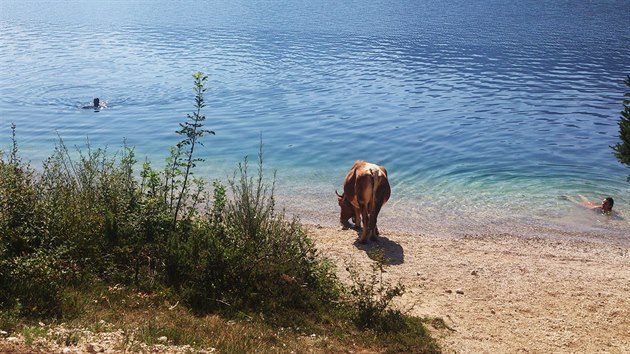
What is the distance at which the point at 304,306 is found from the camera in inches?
397

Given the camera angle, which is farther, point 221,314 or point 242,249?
point 242,249

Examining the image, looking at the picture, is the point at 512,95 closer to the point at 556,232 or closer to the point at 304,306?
the point at 556,232

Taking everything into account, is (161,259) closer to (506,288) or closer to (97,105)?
(506,288)

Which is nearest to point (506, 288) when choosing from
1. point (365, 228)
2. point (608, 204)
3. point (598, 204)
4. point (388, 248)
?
point (388, 248)

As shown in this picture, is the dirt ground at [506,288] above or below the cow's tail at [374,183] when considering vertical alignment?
below

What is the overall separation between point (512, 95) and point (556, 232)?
20563mm

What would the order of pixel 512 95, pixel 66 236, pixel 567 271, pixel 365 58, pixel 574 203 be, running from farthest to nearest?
1. pixel 365 58
2. pixel 512 95
3. pixel 574 203
4. pixel 567 271
5. pixel 66 236

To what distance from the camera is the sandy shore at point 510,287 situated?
1033 cm

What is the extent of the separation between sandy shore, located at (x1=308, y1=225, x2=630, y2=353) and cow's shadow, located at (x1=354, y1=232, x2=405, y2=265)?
23mm

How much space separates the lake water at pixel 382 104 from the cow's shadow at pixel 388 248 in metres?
2.44

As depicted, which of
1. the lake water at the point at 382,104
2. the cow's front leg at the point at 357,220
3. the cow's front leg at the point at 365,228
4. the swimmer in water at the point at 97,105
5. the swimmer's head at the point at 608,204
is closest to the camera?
the cow's front leg at the point at 365,228

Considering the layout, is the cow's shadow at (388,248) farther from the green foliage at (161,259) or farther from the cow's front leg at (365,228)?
the green foliage at (161,259)

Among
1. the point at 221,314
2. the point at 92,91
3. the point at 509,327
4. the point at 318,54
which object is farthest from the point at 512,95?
the point at 221,314

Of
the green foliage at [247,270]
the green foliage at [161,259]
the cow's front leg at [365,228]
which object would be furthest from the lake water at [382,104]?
the green foliage at [161,259]
